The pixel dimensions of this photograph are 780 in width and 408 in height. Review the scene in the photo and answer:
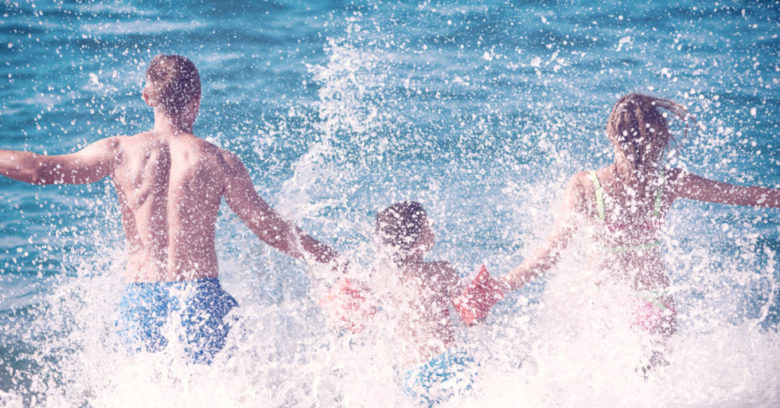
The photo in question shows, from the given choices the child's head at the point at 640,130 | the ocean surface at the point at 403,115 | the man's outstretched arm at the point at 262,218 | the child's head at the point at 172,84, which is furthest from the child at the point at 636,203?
the ocean surface at the point at 403,115

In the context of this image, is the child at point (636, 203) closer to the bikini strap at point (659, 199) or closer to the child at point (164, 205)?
the bikini strap at point (659, 199)

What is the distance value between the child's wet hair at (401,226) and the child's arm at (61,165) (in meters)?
1.46

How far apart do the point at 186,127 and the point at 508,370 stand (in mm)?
2407

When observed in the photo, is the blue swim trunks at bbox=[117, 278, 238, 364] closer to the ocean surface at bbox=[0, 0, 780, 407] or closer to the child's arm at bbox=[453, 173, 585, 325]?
the child's arm at bbox=[453, 173, 585, 325]

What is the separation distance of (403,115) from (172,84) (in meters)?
5.90

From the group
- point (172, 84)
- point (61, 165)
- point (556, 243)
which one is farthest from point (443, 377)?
A: point (61, 165)

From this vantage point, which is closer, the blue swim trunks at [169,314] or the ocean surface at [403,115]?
the blue swim trunks at [169,314]

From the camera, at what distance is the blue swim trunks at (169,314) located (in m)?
3.11

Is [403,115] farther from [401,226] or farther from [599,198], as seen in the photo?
[401,226]

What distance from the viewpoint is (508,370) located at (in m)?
3.81

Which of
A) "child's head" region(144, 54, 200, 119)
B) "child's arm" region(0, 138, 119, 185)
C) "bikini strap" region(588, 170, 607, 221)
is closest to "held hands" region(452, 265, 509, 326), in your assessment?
"bikini strap" region(588, 170, 607, 221)

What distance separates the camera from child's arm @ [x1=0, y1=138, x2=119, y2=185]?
306 cm

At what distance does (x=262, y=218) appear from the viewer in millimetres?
3385

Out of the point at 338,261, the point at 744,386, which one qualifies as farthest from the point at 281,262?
the point at 744,386
